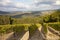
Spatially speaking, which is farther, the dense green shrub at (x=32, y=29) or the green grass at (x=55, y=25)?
the green grass at (x=55, y=25)

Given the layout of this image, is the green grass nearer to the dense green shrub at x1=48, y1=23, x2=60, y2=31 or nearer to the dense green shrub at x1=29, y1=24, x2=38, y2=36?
the dense green shrub at x1=48, y1=23, x2=60, y2=31

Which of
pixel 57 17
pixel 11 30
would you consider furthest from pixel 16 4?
pixel 57 17

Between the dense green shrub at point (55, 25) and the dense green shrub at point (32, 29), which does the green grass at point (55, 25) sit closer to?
the dense green shrub at point (55, 25)

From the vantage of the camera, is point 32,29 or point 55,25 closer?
point 32,29

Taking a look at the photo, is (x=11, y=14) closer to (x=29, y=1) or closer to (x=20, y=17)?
(x=20, y=17)

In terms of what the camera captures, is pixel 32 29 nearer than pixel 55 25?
Yes

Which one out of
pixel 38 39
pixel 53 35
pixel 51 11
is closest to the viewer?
pixel 38 39

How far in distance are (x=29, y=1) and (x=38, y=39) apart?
1175 millimetres

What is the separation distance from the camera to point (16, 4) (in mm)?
5855

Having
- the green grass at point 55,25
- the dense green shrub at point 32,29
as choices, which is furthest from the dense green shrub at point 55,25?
the dense green shrub at point 32,29

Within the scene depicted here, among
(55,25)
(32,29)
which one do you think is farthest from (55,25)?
(32,29)

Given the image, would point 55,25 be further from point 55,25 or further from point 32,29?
point 32,29

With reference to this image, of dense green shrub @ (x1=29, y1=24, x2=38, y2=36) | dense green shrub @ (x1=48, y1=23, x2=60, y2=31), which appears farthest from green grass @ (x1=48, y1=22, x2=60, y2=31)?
dense green shrub @ (x1=29, y1=24, x2=38, y2=36)

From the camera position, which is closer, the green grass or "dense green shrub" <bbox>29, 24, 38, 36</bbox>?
"dense green shrub" <bbox>29, 24, 38, 36</bbox>
